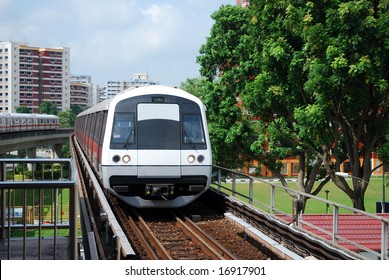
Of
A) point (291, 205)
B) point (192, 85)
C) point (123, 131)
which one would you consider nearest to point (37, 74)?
point (192, 85)

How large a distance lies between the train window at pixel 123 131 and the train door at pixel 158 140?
0.13 m

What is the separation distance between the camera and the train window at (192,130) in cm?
1126

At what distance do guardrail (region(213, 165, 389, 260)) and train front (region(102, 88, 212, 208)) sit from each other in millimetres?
748

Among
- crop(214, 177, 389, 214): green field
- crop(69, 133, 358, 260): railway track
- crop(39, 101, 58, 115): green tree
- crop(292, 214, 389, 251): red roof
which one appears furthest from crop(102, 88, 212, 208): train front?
crop(39, 101, 58, 115): green tree

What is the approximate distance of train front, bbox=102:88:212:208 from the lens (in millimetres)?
11055

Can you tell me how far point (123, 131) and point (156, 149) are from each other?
0.67 metres

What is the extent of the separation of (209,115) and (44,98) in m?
43.7

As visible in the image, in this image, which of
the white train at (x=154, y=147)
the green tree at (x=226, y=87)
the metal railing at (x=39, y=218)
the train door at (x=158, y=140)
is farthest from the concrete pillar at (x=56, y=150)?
the metal railing at (x=39, y=218)

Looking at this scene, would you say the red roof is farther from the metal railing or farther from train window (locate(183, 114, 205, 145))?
the metal railing

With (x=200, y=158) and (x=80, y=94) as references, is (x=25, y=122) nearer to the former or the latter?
(x=200, y=158)

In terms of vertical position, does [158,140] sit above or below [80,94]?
below

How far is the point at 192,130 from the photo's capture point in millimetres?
11336
